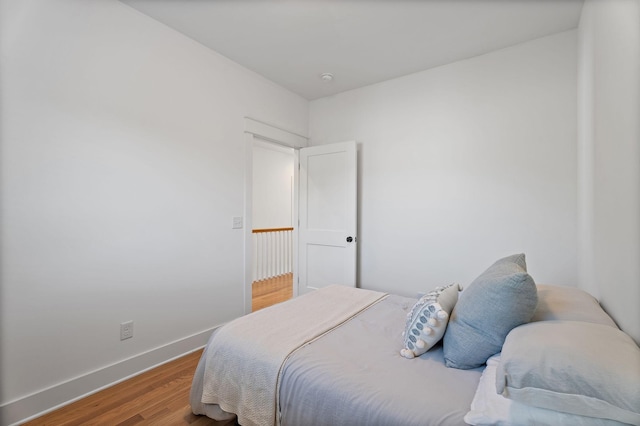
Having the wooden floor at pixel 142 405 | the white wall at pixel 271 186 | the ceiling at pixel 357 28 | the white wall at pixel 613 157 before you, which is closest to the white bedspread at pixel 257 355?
the wooden floor at pixel 142 405

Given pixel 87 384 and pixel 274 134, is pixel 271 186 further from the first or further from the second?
pixel 87 384

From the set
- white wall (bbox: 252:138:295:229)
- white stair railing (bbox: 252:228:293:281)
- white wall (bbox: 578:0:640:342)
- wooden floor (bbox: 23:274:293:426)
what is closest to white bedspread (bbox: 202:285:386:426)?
wooden floor (bbox: 23:274:293:426)

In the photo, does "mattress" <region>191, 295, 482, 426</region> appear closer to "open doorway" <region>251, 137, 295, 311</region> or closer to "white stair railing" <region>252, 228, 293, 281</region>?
"open doorway" <region>251, 137, 295, 311</region>

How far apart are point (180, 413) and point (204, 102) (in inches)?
93.6

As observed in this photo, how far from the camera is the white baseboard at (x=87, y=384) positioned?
165 centimetres

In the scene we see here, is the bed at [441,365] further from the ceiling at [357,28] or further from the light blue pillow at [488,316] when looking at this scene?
the ceiling at [357,28]

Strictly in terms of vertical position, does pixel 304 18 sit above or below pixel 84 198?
above

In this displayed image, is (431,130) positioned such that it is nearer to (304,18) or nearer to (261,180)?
(304,18)

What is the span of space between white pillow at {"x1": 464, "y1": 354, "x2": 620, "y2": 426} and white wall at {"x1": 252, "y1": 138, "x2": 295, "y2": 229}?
4.93m

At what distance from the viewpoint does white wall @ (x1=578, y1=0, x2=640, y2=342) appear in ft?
3.21

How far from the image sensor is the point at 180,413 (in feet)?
5.63

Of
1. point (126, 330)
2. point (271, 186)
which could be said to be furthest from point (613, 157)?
point (271, 186)

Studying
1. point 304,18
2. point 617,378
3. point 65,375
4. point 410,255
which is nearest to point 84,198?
point 65,375

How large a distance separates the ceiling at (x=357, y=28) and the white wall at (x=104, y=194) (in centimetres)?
28
